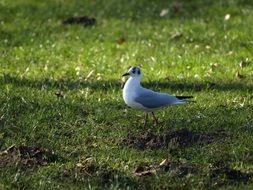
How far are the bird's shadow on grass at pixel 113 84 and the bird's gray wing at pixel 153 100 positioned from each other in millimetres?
2196

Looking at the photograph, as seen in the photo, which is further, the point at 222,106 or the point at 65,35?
the point at 65,35

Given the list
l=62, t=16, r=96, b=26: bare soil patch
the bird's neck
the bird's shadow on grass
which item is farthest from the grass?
the bird's neck

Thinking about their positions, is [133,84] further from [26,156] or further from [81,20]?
[81,20]

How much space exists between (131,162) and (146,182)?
561 millimetres

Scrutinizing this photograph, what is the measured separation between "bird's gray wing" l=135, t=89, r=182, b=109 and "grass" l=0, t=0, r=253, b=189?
36 cm

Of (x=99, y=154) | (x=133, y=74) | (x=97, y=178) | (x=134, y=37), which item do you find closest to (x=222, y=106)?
(x=133, y=74)

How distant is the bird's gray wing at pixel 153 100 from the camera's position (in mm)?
7801

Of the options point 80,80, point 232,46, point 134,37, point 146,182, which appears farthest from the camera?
point 134,37

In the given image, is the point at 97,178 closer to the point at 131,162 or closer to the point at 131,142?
the point at 131,162

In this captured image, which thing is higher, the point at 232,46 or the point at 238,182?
the point at 232,46

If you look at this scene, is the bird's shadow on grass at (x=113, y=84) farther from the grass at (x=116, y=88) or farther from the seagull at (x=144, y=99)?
the seagull at (x=144, y=99)

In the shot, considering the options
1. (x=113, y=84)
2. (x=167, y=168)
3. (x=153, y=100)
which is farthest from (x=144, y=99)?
(x=113, y=84)

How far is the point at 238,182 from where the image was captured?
6551 mm

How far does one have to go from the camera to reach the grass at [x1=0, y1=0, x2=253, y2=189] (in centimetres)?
679
